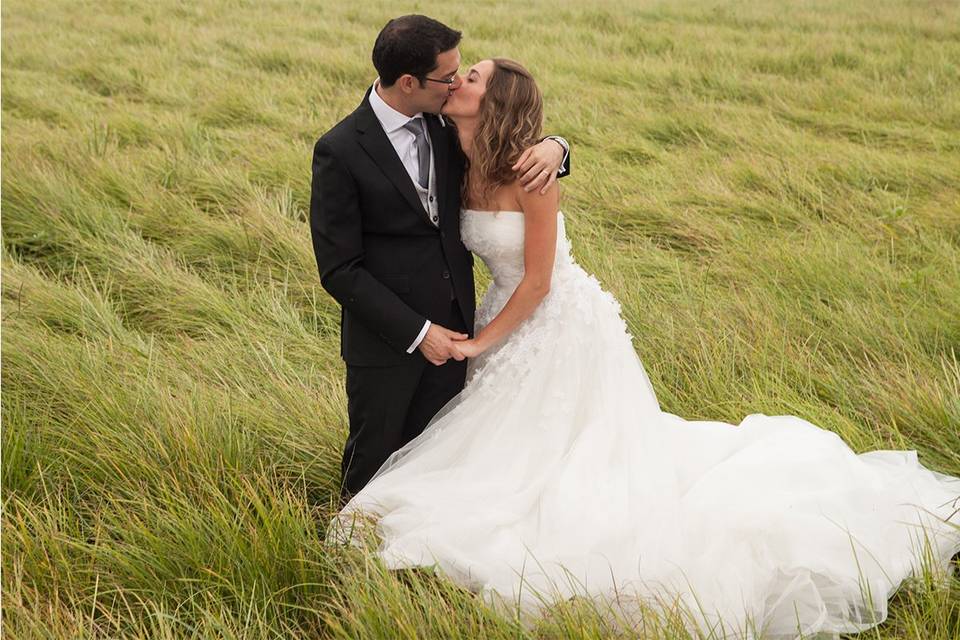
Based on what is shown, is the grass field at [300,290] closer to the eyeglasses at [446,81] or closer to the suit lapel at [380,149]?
the suit lapel at [380,149]

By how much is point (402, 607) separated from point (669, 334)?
6.89ft

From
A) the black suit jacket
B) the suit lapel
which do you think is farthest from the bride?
the suit lapel

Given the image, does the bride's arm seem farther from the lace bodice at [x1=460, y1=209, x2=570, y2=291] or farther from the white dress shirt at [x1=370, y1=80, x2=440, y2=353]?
the white dress shirt at [x1=370, y1=80, x2=440, y2=353]

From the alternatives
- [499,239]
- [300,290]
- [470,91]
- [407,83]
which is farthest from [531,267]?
[300,290]

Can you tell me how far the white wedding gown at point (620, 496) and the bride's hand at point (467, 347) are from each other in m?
0.16

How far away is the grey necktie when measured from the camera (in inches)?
104

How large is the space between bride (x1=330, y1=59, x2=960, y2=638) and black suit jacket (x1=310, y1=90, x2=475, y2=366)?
0.35ft

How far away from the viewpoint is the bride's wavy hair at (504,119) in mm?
2537

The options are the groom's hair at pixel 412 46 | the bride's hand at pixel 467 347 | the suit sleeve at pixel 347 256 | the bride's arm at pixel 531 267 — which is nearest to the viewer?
the groom's hair at pixel 412 46

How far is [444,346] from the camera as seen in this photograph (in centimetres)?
266

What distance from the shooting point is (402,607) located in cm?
222

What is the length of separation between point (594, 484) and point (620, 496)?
0.30 ft

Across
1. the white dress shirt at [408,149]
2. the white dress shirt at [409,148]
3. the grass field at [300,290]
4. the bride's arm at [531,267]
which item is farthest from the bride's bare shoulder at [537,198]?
the grass field at [300,290]

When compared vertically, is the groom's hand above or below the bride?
above
